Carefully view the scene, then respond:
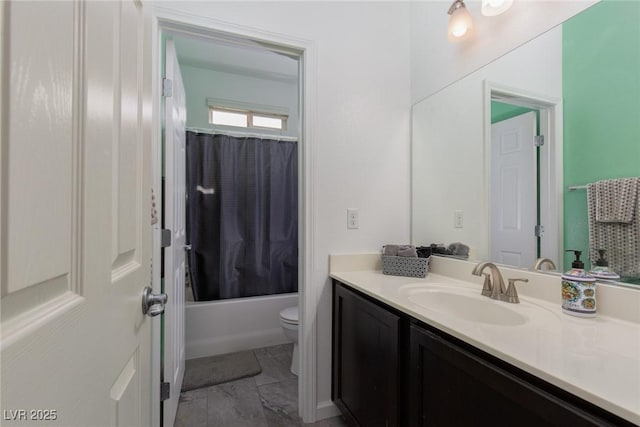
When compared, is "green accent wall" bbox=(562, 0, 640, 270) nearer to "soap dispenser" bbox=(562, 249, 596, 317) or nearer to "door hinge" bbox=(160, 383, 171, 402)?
"soap dispenser" bbox=(562, 249, 596, 317)

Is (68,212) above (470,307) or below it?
above

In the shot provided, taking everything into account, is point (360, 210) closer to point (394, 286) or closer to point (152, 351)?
point (394, 286)

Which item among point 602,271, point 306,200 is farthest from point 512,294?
point 306,200

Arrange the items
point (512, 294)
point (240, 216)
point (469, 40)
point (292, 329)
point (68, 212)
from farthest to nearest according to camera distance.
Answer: point (240, 216)
point (292, 329)
point (469, 40)
point (512, 294)
point (68, 212)

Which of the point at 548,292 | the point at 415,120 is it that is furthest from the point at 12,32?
the point at 415,120

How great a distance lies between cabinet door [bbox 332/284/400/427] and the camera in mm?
1053

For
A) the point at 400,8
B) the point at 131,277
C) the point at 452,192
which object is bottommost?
the point at 131,277

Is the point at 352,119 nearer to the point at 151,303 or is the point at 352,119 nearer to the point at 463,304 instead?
the point at 463,304

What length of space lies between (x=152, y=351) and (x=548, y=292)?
5.60ft

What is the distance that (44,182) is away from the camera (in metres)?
0.33

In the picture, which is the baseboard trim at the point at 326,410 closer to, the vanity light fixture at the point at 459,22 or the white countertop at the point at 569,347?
the white countertop at the point at 569,347

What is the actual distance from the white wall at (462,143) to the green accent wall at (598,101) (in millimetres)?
62

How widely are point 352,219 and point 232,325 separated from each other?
1.48 metres

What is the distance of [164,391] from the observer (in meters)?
1.36
